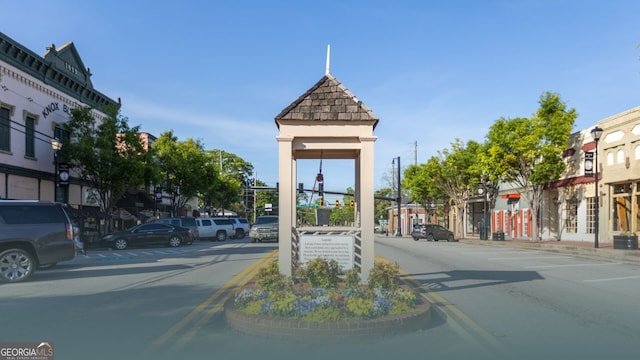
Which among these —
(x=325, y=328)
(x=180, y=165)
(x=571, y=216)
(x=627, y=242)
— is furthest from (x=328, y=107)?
(x=180, y=165)

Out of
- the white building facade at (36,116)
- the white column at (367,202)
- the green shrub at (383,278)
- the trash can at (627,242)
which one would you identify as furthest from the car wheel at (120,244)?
the trash can at (627,242)

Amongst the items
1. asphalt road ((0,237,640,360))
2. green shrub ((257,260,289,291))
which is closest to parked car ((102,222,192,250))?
asphalt road ((0,237,640,360))

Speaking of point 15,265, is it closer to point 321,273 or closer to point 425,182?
point 321,273

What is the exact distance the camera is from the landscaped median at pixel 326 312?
23.3 feet

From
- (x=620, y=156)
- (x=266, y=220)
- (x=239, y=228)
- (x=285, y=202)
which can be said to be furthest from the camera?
(x=239, y=228)

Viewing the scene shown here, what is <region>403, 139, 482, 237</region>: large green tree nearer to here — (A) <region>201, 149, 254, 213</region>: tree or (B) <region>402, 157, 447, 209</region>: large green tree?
(B) <region>402, 157, 447, 209</region>: large green tree

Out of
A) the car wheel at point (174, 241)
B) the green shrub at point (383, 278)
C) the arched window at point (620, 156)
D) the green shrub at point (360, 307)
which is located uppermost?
the arched window at point (620, 156)

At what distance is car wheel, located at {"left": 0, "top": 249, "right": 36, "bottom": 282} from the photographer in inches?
525

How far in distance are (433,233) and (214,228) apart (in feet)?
56.3

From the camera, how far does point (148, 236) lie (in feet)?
97.0

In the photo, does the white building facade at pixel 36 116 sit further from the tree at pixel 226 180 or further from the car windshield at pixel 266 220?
the tree at pixel 226 180

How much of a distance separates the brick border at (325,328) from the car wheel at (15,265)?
8427mm

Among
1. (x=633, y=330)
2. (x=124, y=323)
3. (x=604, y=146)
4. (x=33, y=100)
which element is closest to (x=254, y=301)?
(x=124, y=323)

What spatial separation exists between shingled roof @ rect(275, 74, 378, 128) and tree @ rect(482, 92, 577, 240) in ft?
83.8
